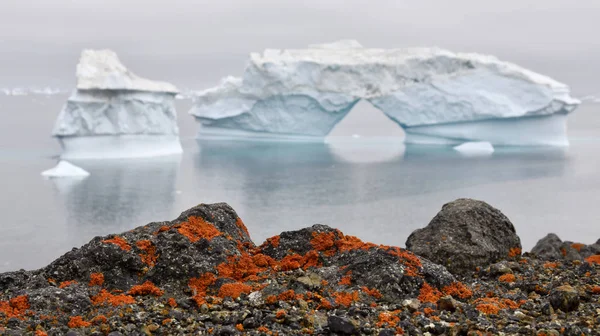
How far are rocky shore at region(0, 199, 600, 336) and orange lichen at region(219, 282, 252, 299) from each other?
0.01 m

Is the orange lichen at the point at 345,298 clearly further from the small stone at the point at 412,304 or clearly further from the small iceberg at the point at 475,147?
the small iceberg at the point at 475,147

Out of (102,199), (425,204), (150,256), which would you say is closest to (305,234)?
(150,256)

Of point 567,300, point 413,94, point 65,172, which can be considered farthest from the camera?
point 413,94

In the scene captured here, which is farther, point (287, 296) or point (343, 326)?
point (287, 296)

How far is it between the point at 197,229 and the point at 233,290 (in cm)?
99

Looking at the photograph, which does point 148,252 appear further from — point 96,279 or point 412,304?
point 412,304

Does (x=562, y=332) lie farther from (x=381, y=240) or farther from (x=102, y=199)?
(x=102, y=199)

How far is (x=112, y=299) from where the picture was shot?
4.48 meters

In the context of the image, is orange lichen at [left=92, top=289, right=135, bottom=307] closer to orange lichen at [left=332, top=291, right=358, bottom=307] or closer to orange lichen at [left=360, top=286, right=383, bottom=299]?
orange lichen at [left=332, top=291, right=358, bottom=307]

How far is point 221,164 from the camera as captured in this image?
3334cm

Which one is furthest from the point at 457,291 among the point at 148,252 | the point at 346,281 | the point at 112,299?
the point at 112,299

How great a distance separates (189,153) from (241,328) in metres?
36.1

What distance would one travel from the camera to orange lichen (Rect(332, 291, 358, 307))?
455 centimetres

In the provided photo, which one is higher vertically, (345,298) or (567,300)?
(567,300)
